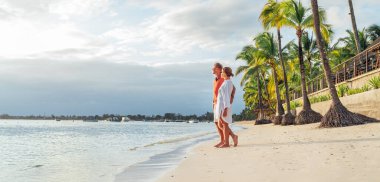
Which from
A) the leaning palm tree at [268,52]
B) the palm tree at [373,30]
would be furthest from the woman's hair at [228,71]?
the palm tree at [373,30]

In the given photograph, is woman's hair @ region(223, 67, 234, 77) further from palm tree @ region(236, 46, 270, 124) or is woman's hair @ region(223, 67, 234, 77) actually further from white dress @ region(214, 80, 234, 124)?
palm tree @ region(236, 46, 270, 124)

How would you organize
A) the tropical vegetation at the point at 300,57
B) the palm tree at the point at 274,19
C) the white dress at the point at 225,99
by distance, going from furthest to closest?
the palm tree at the point at 274,19 → the tropical vegetation at the point at 300,57 → the white dress at the point at 225,99

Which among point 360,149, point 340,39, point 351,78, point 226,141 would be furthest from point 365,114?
point 340,39

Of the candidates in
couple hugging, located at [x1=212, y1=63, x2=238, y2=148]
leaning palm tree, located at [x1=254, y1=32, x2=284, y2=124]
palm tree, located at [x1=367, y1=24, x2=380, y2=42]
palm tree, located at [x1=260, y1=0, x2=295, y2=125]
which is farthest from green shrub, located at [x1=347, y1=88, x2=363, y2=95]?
palm tree, located at [x1=367, y1=24, x2=380, y2=42]

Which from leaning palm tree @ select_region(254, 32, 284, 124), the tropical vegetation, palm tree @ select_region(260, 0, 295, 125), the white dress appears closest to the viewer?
the white dress

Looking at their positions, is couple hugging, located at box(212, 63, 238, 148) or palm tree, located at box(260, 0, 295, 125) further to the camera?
palm tree, located at box(260, 0, 295, 125)

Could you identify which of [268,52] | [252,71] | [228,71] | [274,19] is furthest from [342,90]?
[252,71]

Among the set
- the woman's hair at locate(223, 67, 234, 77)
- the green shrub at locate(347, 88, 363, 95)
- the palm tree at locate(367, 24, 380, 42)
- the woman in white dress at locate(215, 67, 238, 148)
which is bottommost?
the woman in white dress at locate(215, 67, 238, 148)

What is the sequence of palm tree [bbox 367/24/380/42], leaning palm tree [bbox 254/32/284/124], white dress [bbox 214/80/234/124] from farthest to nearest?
palm tree [bbox 367/24/380/42], leaning palm tree [bbox 254/32/284/124], white dress [bbox 214/80/234/124]

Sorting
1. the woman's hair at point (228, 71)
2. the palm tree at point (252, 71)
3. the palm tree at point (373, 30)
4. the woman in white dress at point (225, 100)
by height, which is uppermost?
the palm tree at point (373, 30)

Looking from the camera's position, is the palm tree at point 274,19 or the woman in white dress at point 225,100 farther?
the palm tree at point 274,19

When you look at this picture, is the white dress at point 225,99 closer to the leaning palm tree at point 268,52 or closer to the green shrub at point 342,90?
the green shrub at point 342,90

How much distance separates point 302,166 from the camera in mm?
5379

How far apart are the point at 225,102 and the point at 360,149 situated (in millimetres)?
3202
